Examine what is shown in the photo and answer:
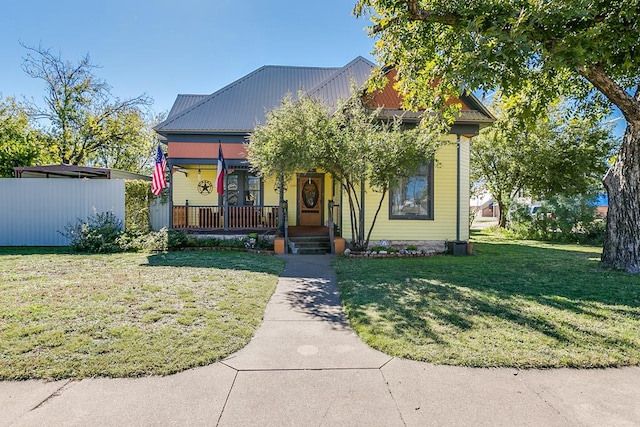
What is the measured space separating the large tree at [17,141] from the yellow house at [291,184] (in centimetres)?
796

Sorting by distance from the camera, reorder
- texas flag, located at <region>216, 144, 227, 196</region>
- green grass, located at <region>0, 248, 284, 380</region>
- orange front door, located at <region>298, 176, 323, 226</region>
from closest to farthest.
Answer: green grass, located at <region>0, 248, 284, 380</region>
texas flag, located at <region>216, 144, 227, 196</region>
orange front door, located at <region>298, 176, 323, 226</region>

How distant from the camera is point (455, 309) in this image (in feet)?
15.1

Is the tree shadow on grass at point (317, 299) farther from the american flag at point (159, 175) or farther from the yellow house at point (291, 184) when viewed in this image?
the american flag at point (159, 175)

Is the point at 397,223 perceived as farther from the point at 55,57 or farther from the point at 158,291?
the point at 55,57

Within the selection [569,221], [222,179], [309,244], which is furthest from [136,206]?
[569,221]

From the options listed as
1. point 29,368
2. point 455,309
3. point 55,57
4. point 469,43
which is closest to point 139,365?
point 29,368

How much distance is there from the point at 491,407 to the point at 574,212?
50.6 ft

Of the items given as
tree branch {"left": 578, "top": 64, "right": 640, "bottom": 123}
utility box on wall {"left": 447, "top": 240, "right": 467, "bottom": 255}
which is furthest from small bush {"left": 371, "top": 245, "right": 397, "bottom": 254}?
tree branch {"left": 578, "top": 64, "right": 640, "bottom": 123}

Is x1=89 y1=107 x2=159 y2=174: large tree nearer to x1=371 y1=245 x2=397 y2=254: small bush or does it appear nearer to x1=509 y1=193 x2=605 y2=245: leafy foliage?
x1=371 y1=245 x2=397 y2=254: small bush

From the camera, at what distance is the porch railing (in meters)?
11.6

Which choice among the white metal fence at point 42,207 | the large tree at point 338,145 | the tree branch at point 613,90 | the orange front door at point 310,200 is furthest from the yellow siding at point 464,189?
the white metal fence at point 42,207

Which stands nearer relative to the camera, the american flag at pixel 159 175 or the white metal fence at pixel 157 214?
the american flag at pixel 159 175

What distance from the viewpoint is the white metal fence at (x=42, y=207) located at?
11086 millimetres

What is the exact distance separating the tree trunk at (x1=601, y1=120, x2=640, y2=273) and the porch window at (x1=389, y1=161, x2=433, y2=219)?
4466 mm
